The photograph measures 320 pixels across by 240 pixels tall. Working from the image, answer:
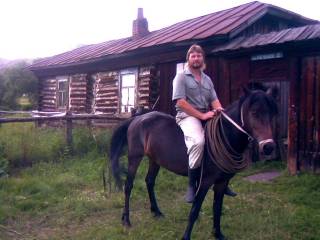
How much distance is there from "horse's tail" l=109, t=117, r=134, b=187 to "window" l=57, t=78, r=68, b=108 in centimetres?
1290

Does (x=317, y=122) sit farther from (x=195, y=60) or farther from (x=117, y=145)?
(x=195, y=60)

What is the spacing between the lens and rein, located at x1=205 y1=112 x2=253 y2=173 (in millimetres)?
4301

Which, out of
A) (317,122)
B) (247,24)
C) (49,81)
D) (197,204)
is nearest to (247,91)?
(197,204)

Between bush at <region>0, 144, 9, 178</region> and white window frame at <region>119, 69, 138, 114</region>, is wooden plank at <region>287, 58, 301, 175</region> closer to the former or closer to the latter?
bush at <region>0, 144, 9, 178</region>

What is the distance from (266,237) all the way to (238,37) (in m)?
7.09

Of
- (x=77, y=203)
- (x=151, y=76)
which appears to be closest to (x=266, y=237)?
(x=77, y=203)

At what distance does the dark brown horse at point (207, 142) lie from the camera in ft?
13.0

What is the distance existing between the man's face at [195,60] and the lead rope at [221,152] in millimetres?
697

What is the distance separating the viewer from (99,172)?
834 centimetres

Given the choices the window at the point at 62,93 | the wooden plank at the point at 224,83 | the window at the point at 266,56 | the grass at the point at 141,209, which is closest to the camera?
the grass at the point at 141,209

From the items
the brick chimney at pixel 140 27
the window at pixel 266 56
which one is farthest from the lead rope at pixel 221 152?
the brick chimney at pixel 140 27

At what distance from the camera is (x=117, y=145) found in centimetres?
614

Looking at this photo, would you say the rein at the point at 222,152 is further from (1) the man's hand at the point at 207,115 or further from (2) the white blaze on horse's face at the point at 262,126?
(2) the white blaze on horse's face at the point at 262,126

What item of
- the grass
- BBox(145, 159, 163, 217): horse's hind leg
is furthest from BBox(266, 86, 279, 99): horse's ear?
BBox(145, 159, 163, 217): horse's hind leg
